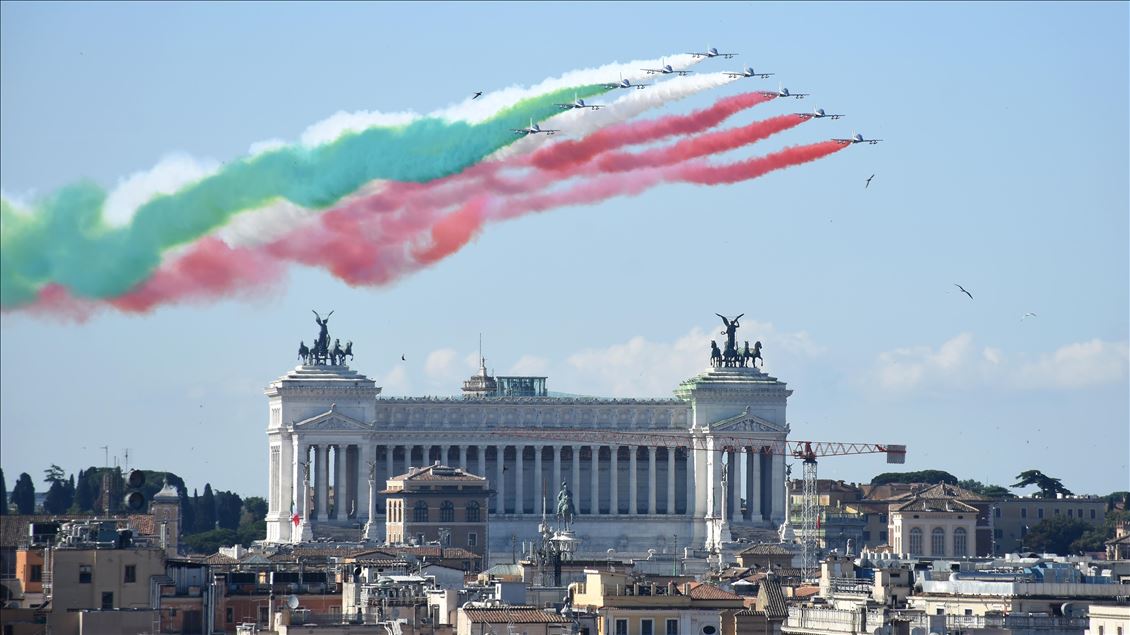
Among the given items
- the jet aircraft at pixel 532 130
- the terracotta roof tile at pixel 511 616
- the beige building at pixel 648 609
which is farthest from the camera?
the jet aircraft at pixel 532 130

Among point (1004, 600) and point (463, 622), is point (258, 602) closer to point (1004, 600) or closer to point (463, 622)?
point (463, 622)

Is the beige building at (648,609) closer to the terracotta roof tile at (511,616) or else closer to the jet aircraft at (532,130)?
the terracotta roof tile at (511,616)

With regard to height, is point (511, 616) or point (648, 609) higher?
point (648, 609)

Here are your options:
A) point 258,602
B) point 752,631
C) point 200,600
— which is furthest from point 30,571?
point 752,631

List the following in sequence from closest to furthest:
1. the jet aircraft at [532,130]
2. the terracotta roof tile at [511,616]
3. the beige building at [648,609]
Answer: the terracotta roof tile at [511,616] < the beige building at [648,609] < the jet aircraft at [532,130]

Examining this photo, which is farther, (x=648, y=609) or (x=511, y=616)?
(x=648, y=609)

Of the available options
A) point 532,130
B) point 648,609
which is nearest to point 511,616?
point 648,609

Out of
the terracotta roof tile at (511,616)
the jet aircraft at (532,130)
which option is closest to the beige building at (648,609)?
the terracotta roof tile at (511,616)

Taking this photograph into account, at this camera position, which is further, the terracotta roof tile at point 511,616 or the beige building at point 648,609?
the beige building at point 648,609

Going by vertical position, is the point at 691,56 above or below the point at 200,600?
above

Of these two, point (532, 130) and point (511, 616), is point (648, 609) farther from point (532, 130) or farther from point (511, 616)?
point (532, 130)

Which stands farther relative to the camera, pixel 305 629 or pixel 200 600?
pixel 200 600
